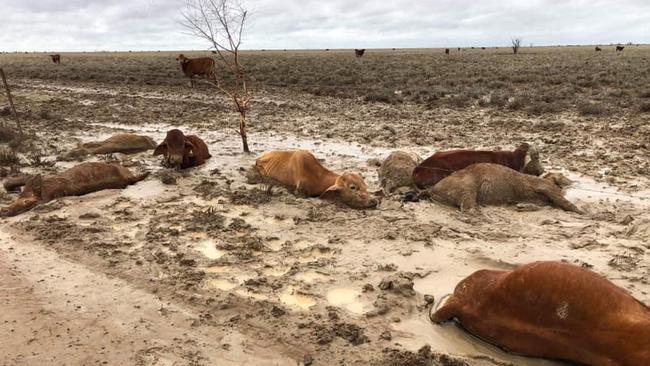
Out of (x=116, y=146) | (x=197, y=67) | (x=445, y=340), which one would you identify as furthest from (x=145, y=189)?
(x=197, y=67)

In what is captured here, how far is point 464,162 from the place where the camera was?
720 centimetres

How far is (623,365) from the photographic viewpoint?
2922 millimetres

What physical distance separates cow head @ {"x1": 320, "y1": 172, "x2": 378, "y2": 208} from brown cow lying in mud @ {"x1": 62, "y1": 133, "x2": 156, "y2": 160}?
492cm

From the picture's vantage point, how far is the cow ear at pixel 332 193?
6.79m

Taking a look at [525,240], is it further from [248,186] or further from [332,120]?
[332,120]

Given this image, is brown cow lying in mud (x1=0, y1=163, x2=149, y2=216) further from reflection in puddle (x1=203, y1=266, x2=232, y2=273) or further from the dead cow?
the dead cow

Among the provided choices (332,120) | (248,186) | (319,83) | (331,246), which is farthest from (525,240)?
(319,83)

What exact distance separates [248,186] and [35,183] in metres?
2.88

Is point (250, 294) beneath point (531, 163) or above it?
beneath

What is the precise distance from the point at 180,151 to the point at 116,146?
2.04 meters

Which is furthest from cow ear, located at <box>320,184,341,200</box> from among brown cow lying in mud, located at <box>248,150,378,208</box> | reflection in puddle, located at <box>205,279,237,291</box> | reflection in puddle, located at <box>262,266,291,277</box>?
reflection in puddle, located at <box>205,279,237,291</box>

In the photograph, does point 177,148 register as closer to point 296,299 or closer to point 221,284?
point 221,284

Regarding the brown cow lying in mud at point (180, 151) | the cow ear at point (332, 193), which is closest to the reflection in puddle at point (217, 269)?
the cow ear at point (332, 193)

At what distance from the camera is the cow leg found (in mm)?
6444
